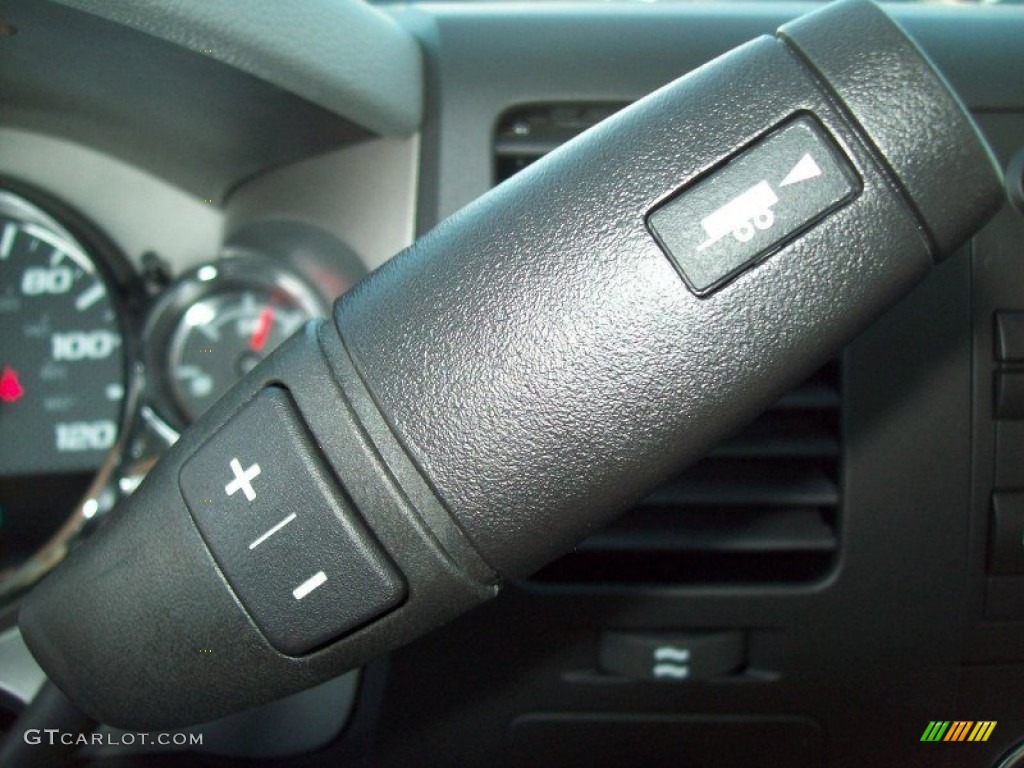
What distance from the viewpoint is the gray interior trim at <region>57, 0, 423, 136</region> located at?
0.80 m

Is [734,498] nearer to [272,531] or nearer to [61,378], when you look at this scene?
[272,531]

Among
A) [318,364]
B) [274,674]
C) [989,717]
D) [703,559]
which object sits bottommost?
[989,717]

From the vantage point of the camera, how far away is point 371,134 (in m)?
1.04

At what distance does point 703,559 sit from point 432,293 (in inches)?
23.2

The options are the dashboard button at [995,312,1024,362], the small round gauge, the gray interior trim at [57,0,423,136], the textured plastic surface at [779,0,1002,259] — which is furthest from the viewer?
the small round gauge

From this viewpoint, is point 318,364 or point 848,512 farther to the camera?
point 848,512

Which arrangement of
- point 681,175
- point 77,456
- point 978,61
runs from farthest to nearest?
point 77,456 → point 978,61 → point 681,175

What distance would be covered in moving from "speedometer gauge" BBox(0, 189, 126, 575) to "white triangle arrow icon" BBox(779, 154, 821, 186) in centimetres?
95

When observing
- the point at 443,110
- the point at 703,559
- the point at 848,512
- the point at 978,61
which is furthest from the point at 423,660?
the point at 978,61

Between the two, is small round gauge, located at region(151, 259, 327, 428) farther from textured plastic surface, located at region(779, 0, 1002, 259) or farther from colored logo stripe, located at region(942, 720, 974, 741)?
colored logo stripe, located at region(942, 720, 974, 741)

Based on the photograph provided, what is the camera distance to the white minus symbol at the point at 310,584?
60 centimetres

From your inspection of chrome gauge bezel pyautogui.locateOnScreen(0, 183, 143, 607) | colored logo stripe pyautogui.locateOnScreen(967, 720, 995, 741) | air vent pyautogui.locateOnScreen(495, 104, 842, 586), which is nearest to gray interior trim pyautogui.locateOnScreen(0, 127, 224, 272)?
chrome gauge bezel pyautogui.locateOnScreen(0, 183, 143, 607)

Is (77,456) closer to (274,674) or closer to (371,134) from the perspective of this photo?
(371,134)

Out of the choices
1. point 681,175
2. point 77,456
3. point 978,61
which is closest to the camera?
point 681,175
